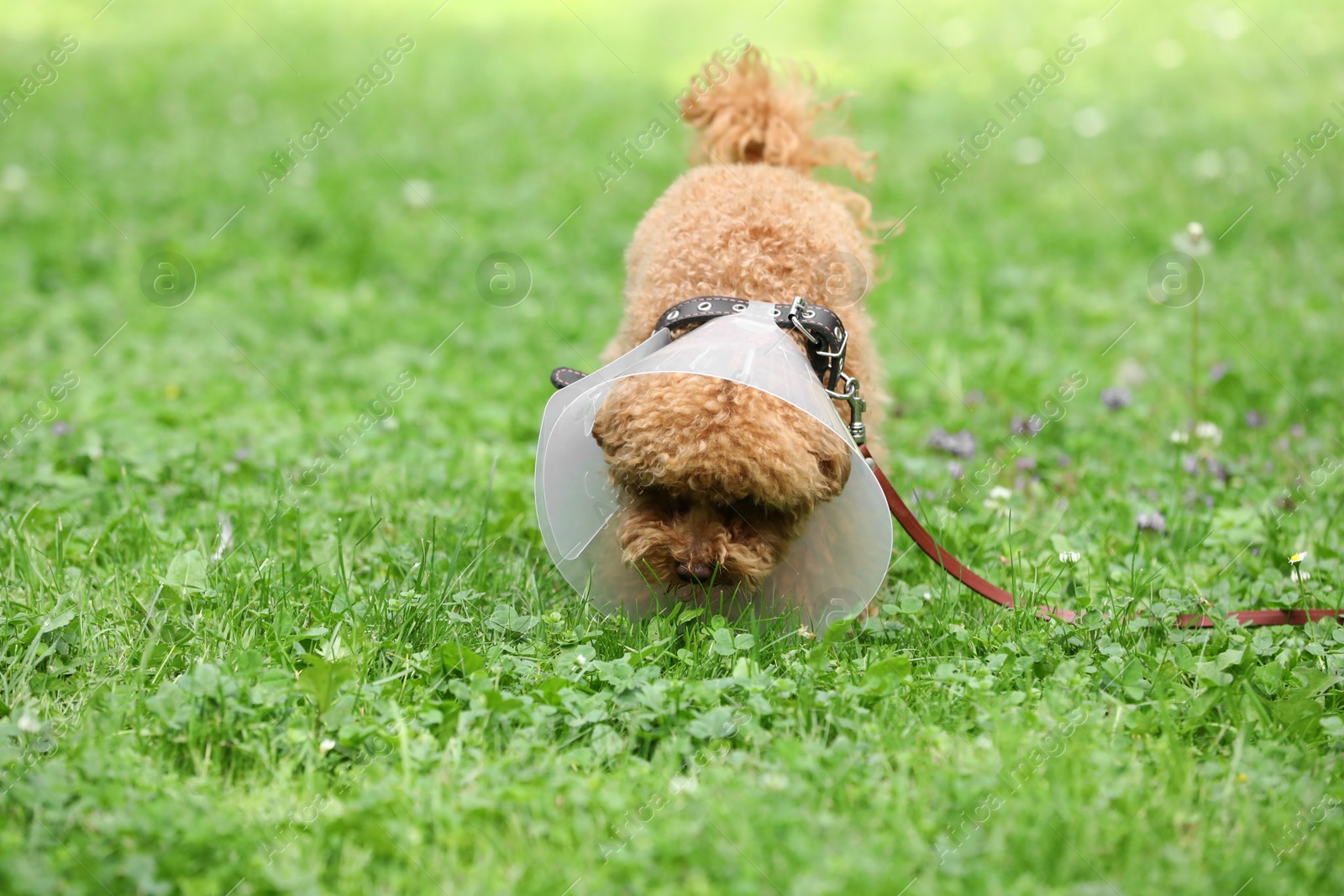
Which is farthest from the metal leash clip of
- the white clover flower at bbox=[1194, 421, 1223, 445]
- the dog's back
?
the white clover flower at bbox=[1194, 421, 1223, 445]

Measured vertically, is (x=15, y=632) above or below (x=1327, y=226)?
below

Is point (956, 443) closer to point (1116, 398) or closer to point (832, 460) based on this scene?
point (1116, 398)

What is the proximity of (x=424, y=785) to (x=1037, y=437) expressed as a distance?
2928 millimetres

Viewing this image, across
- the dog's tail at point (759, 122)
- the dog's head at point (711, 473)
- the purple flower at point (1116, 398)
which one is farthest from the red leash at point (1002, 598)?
the purple flower at point (1116, 398)

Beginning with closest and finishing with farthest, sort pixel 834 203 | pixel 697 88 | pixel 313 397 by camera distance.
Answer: pixel 834 203, pixel 697 88, pixel 313 397

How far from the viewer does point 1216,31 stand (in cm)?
945

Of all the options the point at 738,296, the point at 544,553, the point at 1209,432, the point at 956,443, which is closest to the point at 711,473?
the point at 738,296

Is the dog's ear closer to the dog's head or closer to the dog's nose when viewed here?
the dog's head

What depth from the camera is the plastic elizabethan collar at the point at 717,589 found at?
8.55 ft

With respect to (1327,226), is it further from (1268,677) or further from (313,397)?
(313,397)

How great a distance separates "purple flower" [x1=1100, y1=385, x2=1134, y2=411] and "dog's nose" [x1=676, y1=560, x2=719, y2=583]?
2447 mm

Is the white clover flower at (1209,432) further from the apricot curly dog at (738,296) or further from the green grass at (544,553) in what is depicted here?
the apricot curly dog at (738,296)

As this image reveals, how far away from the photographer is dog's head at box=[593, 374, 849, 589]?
2.53m

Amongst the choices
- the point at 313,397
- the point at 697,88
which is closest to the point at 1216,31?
the point at 697,88
